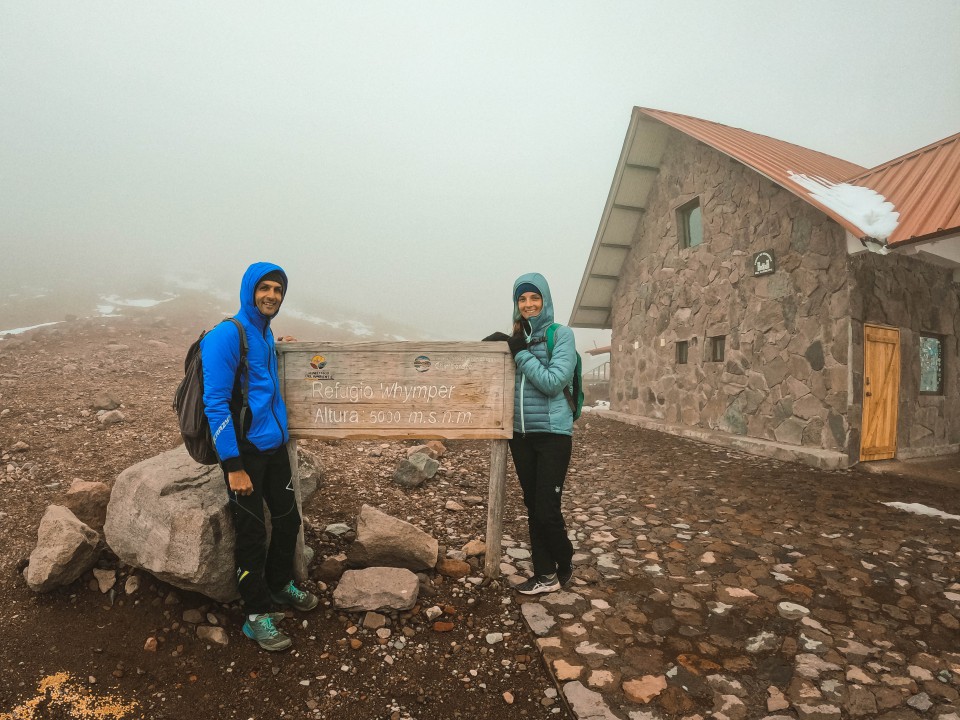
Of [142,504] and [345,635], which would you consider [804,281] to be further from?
[142,504]

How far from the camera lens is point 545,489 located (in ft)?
11.0

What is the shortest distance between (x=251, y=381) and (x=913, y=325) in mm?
10476

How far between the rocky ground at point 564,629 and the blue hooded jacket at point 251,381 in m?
1.17

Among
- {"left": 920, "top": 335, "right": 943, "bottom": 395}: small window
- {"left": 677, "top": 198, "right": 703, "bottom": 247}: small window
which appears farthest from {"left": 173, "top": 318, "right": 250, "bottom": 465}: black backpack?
{"left": 920, "top": 335, "right": 943, "bottom": 395}: small window

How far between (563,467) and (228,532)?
2137 mm

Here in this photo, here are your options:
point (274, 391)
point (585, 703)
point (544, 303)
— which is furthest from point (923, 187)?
point (274, 391)

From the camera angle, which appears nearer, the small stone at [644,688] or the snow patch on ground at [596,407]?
the small stone at [644,688]

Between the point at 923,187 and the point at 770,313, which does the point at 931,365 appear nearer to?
the point at 770,313

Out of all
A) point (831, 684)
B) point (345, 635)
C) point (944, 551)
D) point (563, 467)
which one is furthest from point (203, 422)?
point (944, 551)

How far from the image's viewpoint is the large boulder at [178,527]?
2.92 meters

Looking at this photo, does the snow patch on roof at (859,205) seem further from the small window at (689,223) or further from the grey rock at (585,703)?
the grey rock at (585,703)

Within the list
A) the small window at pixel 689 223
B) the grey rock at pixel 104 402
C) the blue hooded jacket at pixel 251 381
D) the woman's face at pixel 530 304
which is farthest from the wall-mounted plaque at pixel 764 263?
the grey rock at pixel 104 402

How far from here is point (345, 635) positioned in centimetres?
302

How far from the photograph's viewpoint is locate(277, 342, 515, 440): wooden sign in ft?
11.4
